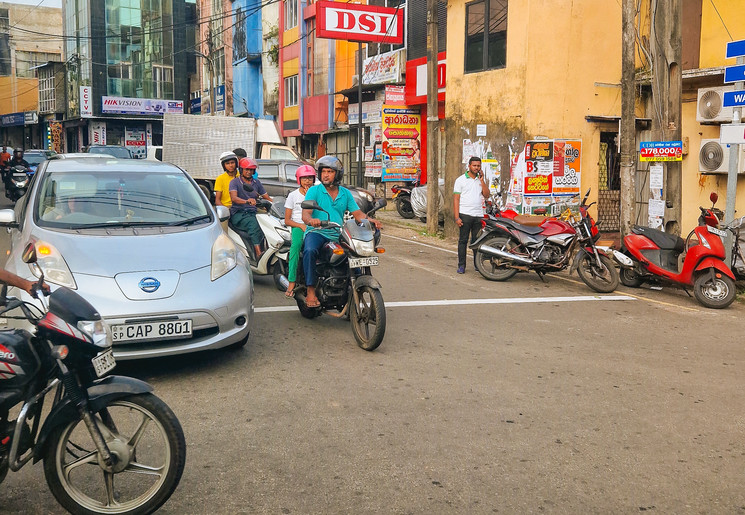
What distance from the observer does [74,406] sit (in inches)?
131

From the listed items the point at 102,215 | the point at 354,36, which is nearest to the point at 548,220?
the point at 102,215

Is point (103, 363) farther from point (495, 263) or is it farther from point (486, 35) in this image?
point (486, 35)

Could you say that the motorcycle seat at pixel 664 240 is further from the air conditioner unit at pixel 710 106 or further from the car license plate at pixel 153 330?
the car license plate at pixel 153 330

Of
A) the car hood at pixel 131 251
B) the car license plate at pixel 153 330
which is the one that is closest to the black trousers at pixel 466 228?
the car hood at pixel 131 251

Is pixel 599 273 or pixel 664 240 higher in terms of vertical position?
pixel 664 240

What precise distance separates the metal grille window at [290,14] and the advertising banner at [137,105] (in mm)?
22489

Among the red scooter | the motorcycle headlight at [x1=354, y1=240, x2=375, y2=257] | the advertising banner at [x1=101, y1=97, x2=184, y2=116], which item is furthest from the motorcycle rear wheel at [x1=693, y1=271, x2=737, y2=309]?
the advertising banner at [x1=101, y1=97, x2=184, y2=116]

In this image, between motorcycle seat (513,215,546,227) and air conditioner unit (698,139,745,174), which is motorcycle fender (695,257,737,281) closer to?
motorcycle seat (513,215,546,227)

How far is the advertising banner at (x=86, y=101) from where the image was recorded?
55281 mm

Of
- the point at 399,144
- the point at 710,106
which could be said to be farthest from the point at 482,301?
the point at 399,144

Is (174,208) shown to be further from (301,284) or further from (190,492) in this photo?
(190,492)

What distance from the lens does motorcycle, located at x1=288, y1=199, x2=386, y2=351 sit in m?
6.76

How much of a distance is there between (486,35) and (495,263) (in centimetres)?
722

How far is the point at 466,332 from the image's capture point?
764cm
